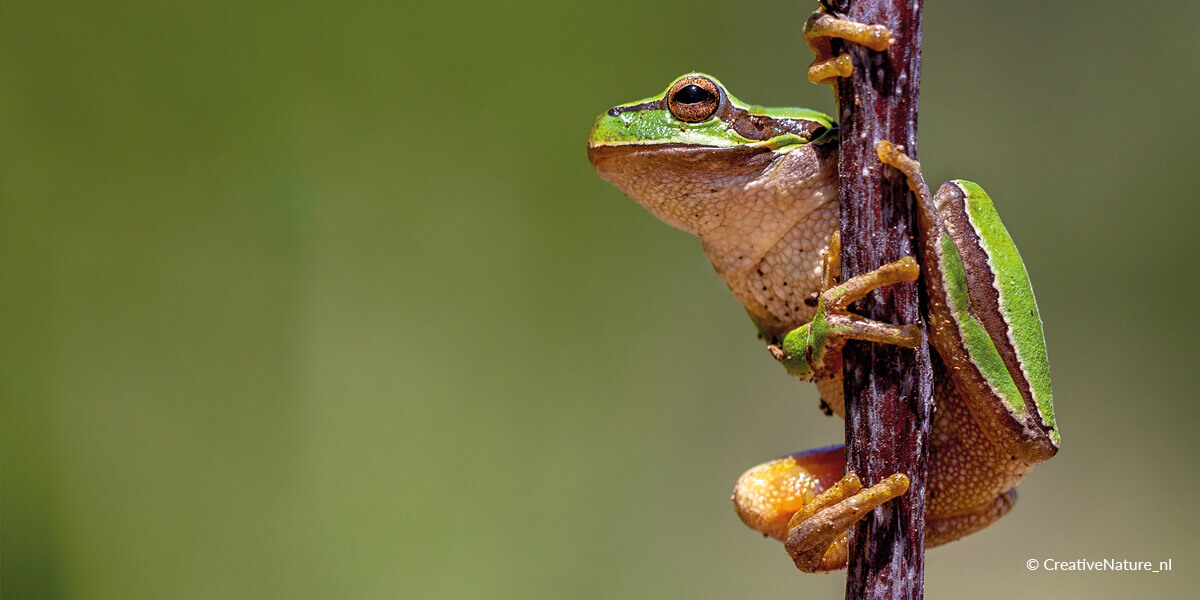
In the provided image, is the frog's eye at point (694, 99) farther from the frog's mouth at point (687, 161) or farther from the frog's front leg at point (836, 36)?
the frog's front leg at point (836, 36)

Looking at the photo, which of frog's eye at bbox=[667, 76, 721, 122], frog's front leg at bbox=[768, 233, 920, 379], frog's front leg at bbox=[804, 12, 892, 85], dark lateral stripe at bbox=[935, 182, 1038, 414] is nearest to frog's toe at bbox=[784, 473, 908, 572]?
frog's front leg at bbox=[768, 233, 920, 379]

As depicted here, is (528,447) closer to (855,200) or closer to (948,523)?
(948,523)

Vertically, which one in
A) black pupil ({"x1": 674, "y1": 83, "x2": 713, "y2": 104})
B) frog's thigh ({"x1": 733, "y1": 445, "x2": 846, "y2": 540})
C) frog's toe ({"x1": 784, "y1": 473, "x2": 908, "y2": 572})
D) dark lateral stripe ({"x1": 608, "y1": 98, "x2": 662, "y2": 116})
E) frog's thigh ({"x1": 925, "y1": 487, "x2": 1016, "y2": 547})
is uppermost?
black pupil ({"x1": 674, "y1": 83, "x2": 713, "y2": 104})

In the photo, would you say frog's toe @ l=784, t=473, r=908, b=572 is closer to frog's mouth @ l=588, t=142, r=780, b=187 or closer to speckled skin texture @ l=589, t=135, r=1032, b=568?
speckled skin texture @ l=589, t=135, r=1032, b=568

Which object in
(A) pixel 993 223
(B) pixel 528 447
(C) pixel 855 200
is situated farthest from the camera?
(B) pixel 528 447

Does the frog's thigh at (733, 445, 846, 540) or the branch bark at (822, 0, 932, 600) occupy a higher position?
the branch bark at (822, 0, 932, 600)

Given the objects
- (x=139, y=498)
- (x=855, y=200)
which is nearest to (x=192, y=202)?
(x=139, y=498)
